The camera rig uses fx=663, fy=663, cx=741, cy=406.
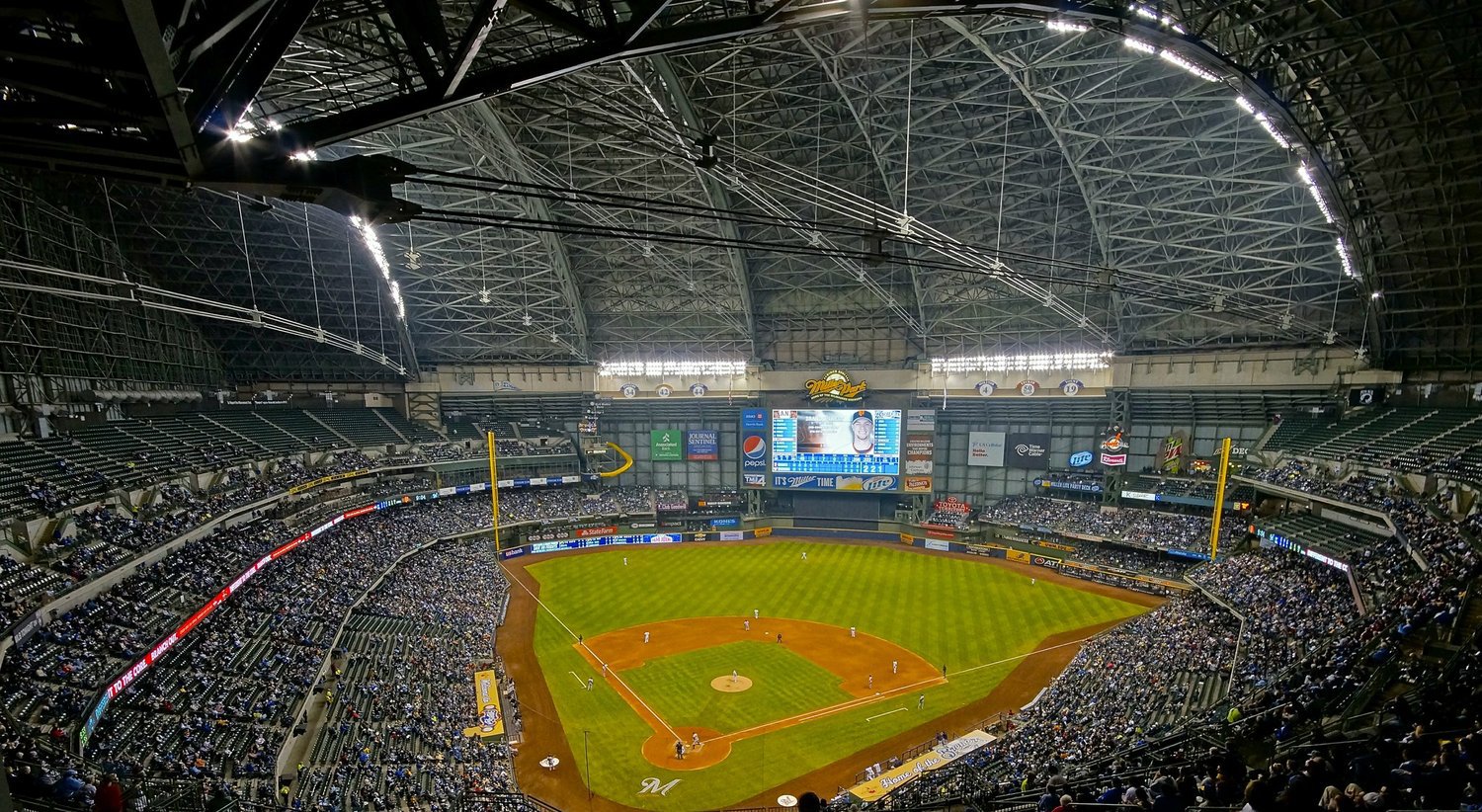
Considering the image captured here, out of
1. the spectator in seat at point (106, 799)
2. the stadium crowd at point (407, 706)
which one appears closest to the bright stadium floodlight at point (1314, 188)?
the stadium crowd at point (407, 706)

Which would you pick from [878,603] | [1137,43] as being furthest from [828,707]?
[1137,43]

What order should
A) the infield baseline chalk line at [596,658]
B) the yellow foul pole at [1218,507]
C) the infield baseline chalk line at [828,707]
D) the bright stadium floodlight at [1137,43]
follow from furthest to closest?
the yellow foul pole at [1218,507], the infield baseline chalk line at [596,658], the infield baseline chalk line at [828,707], the bright stadium floodlight at [1137,43]

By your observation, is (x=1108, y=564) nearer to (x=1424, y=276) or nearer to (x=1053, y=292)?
(x=1053, y=292)

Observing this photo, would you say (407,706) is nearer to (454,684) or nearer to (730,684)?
(454,684)

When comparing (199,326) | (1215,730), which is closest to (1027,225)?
(1215,730)

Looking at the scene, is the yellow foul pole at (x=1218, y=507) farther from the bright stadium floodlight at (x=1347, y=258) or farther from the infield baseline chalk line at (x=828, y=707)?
the infield baseline chalk line at (x=828, y=707)

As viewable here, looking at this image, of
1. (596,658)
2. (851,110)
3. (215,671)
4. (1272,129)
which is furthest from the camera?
(851,110)

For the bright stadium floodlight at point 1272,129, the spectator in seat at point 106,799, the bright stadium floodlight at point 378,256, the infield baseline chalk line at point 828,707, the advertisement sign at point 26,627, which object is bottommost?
the infield baseline chalk line at point 828,707
